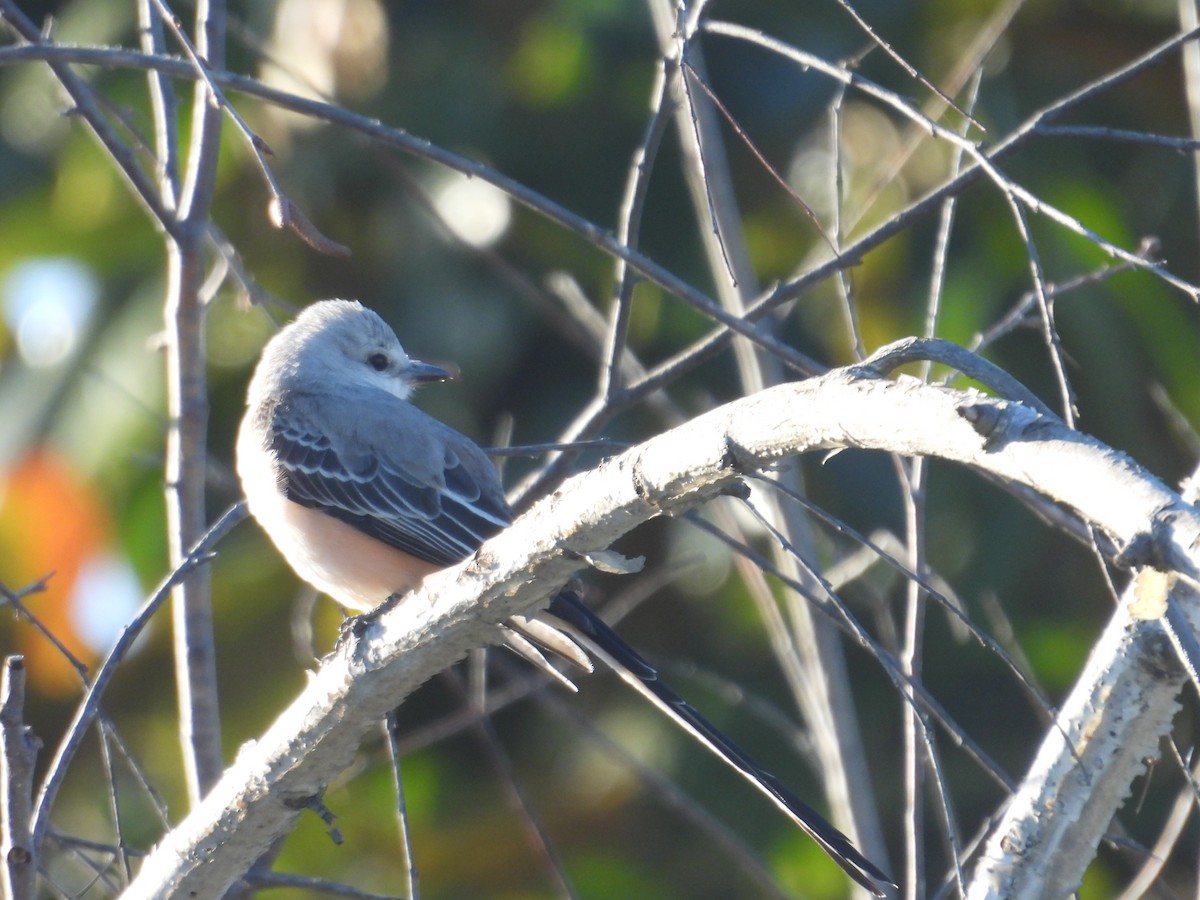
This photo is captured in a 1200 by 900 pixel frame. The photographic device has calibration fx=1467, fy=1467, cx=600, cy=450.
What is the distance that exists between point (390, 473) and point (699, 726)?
1.68 meters

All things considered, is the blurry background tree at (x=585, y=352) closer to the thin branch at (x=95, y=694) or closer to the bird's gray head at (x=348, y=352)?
the bird's gray head at (x=348, y=352)

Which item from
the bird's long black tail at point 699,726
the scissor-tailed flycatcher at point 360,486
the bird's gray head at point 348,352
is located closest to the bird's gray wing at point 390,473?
the scissor-tailed flycatcher at point 360,486

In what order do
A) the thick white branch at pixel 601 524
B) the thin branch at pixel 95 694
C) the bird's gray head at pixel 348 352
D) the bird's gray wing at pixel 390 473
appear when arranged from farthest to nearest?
the bird's gray head at pixel 348 352 < the bird's gray wing at pixel 390 473 < the thin branch at pixel 95 694 < the thick white branch at pixel 601 524

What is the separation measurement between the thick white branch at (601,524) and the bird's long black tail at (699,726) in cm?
63

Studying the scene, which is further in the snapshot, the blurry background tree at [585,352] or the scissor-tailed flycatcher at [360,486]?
the blurry background tree at [585,352]

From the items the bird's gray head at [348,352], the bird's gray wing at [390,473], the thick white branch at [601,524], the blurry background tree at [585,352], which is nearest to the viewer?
the thick white branch at [601,524]

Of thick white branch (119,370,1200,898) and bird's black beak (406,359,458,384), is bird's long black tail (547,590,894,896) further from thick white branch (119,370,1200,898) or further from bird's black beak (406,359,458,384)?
bird's black beak (406,359,458,384)

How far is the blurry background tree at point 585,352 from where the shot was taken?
8.46 metres

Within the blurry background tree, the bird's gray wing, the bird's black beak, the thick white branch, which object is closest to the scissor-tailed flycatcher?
the bird's gray wing

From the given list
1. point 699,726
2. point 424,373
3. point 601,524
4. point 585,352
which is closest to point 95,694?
point 601,524

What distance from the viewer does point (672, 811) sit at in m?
8.95

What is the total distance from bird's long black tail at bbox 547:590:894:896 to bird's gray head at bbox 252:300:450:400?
195cm

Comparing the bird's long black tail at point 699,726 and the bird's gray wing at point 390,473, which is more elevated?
the bird's gray wing at point 390,473

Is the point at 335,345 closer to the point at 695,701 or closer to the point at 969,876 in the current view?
the point at 969,876
